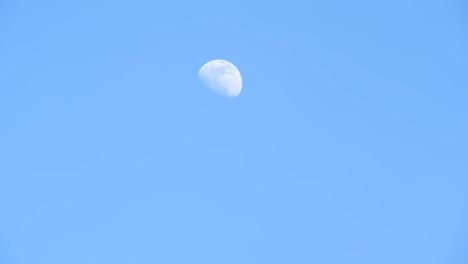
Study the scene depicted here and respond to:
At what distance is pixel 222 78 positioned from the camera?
6047mm

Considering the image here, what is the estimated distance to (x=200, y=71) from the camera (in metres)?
6.15

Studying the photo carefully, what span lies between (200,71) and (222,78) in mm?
606
